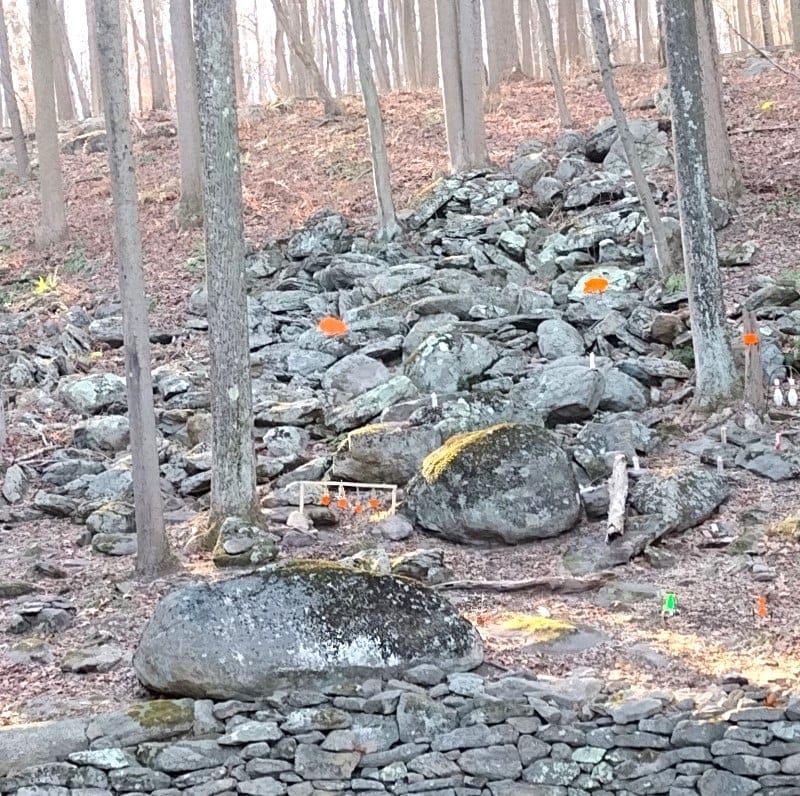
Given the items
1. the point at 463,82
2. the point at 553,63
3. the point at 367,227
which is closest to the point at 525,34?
the point at 553,63

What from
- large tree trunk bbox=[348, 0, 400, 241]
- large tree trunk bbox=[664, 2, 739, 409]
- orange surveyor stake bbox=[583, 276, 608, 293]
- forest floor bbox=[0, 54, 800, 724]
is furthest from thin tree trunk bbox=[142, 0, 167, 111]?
large tree trunk bbox=[664, 2, 739, 409]

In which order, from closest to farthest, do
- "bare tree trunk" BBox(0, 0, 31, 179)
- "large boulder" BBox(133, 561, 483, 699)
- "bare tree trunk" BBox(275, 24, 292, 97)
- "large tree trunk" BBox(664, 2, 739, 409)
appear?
"large boulder" BBox(133, 561, 483, 699)
"large tree trunk" BBox(664, 2, 739, 409)
"bare tree trunk" BBox(0, 0, 31, 179)
"bare tree trunk" BBox(275, 24, 292, 97)

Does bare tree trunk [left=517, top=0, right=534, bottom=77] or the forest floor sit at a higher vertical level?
bare tree trunk [left=517, top=0, right=534, bottom=77]

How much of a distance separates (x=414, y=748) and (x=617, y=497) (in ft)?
11.4

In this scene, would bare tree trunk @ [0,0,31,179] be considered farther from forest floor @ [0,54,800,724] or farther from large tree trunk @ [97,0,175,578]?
large tree trunk @ [97,0,175,578]

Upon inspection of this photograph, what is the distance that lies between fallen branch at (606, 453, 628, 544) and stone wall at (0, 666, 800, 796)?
2.49 meters

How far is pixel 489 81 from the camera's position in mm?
23359

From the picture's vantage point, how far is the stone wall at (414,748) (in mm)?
4582

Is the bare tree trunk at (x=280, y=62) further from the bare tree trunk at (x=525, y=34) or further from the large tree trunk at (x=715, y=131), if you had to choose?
the large tree trunk at (x=715, y=131)

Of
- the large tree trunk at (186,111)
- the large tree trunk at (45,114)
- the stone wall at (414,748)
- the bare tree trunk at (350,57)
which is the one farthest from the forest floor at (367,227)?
the bare tree trunk at (350,57)

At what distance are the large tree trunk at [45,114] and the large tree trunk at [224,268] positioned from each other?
10647 mm

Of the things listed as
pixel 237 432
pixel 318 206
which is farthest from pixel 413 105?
pixel 237 432

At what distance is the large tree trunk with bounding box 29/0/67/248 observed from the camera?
16906 mm

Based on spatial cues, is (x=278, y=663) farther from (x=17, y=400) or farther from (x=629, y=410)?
(x=17, y=400)
